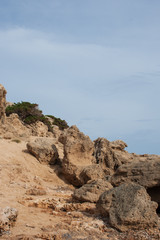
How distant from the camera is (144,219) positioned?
7141mm

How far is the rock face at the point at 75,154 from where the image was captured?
14.5 metres

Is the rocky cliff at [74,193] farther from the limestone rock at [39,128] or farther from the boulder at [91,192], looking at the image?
the limestone rock at [39,128]

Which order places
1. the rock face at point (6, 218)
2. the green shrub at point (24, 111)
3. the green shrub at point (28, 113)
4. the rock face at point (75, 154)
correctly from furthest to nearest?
the green shrub at point (24, 111) → the green shrub at point (28, 113) → the rock face at point (75, 154) → the rock face at point (6, 218)

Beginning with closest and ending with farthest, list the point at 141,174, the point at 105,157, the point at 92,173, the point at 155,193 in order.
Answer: the point at 141,174 < the point at 155,193 < the point at 92,173 < the point at 105,157

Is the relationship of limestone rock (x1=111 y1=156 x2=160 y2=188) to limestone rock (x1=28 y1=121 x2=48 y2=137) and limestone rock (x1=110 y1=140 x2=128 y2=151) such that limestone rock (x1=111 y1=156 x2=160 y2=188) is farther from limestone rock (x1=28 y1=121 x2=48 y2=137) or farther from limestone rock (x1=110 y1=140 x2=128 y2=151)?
limestone rock (x1=28 y1=121 x2=48 y2=137)

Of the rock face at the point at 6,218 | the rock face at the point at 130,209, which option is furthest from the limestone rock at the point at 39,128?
the rock face at the point at 6,218

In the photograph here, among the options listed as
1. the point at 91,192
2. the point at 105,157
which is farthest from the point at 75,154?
the point at 91,192

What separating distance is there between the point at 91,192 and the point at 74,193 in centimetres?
61

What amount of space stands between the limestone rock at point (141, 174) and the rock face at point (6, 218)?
4.05 meters

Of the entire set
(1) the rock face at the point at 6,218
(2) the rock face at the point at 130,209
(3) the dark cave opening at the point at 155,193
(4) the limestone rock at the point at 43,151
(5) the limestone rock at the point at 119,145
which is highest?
(5) the limestone rock at the point at 119,145

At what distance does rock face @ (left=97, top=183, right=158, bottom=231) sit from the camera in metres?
7.11

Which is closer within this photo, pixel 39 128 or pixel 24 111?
pixel 39 128

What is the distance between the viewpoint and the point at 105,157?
16.2m

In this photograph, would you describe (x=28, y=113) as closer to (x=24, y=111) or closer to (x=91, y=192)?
(x=24, y=111)
